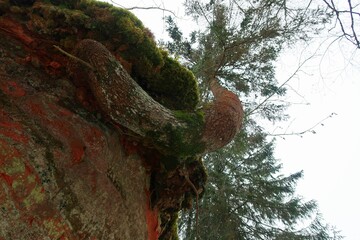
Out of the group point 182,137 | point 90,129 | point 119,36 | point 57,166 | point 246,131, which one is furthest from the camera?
point 246,131

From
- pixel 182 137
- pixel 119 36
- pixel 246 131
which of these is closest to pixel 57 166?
pixel 182 137

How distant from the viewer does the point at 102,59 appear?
7.80 ft

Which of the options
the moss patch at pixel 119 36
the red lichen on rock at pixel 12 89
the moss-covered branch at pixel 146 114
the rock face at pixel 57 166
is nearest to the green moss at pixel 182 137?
the moss-covered branch at pixel 146 114

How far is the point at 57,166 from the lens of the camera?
6.47 feet

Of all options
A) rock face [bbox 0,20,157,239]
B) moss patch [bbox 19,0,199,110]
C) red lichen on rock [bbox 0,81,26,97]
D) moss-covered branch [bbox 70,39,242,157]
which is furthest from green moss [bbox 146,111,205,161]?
red lichen on rock [bbox 0,81,26,97]

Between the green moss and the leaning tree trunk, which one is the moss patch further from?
the green moss

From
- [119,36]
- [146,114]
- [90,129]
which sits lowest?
[90,129]

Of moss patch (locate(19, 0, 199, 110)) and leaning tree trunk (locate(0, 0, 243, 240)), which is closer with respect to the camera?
leaning tree trunk (locate(0, 0, 243, 240))

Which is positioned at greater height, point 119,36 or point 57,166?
point 119,36

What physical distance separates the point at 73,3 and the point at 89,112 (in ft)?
3.78

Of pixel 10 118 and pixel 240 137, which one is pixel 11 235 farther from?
pixel 240 137

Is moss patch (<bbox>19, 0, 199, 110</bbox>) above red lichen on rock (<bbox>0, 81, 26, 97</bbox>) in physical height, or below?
above

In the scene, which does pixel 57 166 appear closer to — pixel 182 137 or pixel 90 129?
pixel 90 129

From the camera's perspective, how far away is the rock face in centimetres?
173
